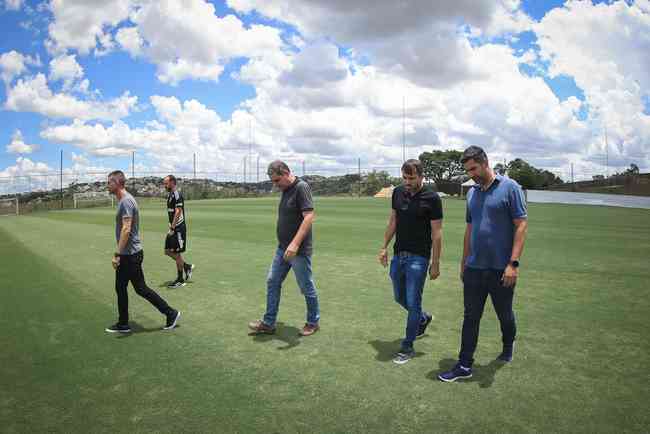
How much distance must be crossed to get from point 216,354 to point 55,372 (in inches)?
56.8

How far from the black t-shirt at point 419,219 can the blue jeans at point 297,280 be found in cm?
117

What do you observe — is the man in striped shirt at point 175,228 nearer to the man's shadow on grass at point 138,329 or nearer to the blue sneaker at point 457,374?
the man's shadow on grass at point 138,329

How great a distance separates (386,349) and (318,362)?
0.79 meters

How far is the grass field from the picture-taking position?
3.38m

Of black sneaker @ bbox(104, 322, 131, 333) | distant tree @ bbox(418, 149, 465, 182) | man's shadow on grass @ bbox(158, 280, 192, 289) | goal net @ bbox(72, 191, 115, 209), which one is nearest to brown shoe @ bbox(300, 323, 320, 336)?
black sneaker @ bbox(104, 322, 131, 333)

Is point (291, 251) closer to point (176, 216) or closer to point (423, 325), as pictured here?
point (423, 325)

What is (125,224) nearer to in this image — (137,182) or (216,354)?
(216,354)

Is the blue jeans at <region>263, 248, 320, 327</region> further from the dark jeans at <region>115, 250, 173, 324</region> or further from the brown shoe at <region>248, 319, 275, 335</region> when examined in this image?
the dark jeans at <region>115, 250, 173, 324</region>

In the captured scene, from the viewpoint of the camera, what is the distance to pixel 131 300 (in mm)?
7039

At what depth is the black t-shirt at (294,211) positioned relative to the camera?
4910mm

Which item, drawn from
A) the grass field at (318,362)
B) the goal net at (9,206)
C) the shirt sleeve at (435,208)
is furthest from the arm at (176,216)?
the goal net at (9,206)

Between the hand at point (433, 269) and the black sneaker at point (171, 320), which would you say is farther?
the black sneaker at point (171, 320)

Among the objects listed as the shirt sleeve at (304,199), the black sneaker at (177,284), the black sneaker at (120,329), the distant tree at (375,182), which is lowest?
the black sneaker at (120,329)

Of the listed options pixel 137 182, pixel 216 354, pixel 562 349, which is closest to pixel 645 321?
pixel 562 349
